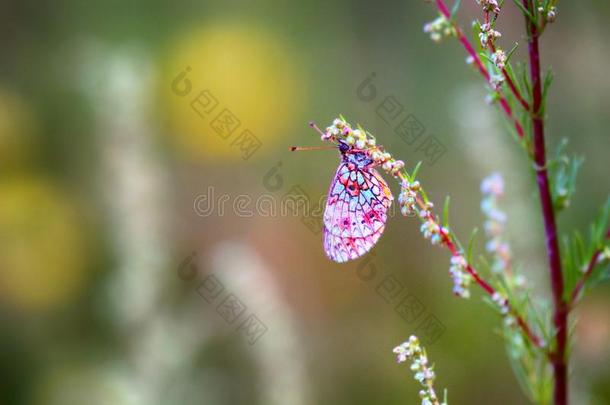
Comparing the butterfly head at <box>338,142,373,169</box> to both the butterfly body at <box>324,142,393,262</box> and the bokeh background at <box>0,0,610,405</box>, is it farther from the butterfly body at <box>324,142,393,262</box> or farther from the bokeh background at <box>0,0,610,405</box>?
the bokeh background at <box>0,0,610,405</box>

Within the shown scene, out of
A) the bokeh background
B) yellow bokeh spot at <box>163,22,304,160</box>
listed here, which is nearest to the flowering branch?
the bokeh background

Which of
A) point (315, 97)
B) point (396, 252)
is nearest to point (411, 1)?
point (315, 97)

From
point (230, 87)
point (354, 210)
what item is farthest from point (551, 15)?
point (230, 87)

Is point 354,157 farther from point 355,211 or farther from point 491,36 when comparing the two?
point 491,36

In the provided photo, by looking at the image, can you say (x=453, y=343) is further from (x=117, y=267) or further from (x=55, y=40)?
(x=55, y=40)

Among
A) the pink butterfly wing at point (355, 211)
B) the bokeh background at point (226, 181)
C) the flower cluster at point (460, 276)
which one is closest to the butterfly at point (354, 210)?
the pink butterfly wing at point (355, 211)

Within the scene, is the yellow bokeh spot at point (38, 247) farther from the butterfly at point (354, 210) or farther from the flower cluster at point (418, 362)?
the flower cluster at point (418, 362)
